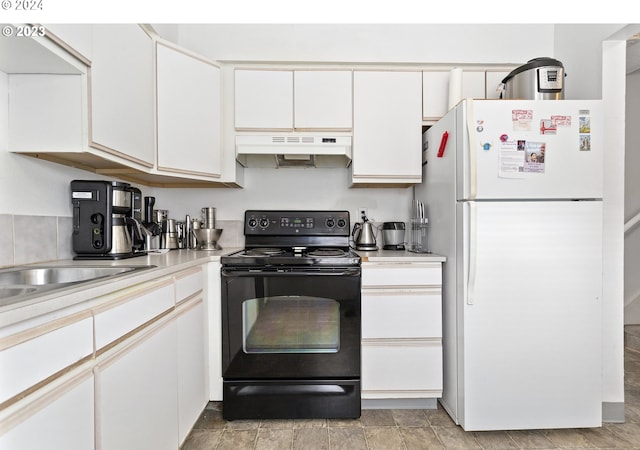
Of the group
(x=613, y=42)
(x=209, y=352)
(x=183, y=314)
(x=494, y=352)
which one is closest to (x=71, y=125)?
(x=183, y=314)

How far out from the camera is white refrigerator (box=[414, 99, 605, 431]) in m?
1.68

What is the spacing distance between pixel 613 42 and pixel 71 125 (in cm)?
266

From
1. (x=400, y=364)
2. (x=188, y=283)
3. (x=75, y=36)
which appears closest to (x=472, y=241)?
(x=400, y=364)

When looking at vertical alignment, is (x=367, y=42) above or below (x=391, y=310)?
above

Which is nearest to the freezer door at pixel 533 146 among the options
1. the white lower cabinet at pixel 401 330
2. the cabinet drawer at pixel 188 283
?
the white lower cabinet at pixel 401 330

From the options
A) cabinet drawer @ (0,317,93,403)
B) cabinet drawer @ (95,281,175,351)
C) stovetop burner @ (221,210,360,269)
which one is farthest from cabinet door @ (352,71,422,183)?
cabinet drawer @ (0,317,93,403)

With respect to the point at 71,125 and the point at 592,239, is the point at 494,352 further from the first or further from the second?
the point at 71,125

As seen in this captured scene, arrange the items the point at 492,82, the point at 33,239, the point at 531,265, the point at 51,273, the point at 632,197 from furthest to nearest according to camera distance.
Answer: the point at 632,197 → the point at 492,82 → the point at 531,265 → the point at 33,239 → the point at 51,273

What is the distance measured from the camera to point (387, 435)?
1754 millimetres

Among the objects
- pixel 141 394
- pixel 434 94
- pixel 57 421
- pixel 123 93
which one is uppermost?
pixel 434 94

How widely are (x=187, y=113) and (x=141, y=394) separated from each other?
1.52 metres

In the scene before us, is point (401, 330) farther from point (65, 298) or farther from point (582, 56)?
point (582, 56)

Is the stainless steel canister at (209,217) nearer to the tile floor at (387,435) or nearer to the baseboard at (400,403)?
the tile floor at (387,435)

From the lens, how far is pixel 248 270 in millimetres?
1874
